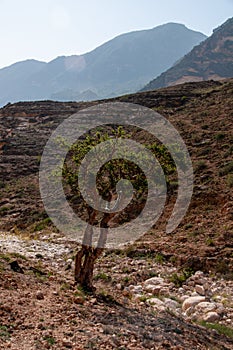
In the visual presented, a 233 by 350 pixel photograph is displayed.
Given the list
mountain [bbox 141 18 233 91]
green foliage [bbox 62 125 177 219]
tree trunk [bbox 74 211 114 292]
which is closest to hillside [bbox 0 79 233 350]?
tree trunk [bbox 74 211 114 292]

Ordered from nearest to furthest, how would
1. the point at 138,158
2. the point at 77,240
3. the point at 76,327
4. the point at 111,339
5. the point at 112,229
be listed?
the point at 111,339 → the point at 76,327 → the point at 138,158 → the point at 77,240 → the point at 112,229

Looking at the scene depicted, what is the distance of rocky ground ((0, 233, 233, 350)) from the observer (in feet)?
18.3

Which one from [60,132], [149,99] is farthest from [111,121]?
[149,99]

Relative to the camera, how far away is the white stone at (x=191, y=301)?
8219 millimetres

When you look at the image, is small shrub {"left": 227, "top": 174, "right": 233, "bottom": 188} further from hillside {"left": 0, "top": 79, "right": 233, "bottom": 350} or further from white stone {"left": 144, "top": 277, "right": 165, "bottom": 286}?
white stone {"left": 144, "top": 277, "right": 165, "bottom": 286}

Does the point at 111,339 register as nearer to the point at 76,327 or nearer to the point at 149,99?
the point at 76,327

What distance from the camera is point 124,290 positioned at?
9430 millimetres

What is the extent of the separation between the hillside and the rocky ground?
2 centimetres

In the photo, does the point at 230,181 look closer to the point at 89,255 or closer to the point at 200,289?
the point at 200,289

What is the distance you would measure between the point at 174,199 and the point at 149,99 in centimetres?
2818

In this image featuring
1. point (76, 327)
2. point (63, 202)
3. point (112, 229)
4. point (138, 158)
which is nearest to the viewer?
point (76, 327)

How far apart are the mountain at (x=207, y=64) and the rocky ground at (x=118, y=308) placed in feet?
393

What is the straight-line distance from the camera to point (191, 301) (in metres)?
8.28

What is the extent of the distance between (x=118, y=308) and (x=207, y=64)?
133m
